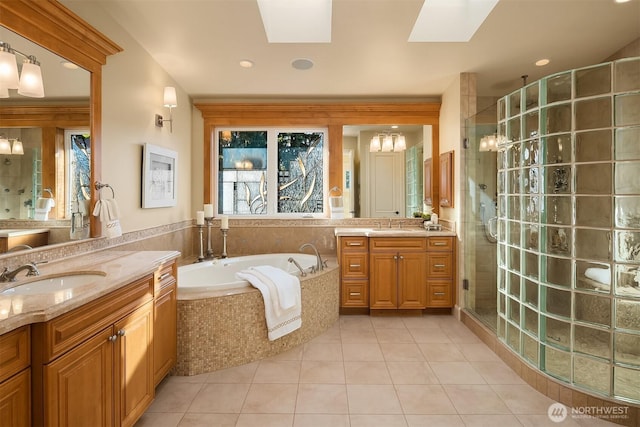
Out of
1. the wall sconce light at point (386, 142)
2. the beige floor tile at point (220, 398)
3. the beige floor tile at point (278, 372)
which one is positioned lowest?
the beige floor tile at point (220, 398)

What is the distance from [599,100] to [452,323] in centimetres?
226

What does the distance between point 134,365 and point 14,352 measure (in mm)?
684

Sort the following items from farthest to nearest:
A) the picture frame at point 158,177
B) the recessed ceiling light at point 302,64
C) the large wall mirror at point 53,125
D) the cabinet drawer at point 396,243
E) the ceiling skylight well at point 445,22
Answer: the cabinet drawer at point 396,243 → the recessed ceiling light at point 302,64 → the picture frame at point 158,177 → the ceiling skylight well at point 445,22 → the large wall mirror at point 53,125

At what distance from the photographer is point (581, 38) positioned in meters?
2.65

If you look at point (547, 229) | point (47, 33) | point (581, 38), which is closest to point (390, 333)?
point (547, 229)

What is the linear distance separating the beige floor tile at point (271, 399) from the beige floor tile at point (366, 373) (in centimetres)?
40

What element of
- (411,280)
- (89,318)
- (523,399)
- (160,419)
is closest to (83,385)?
(89,318)

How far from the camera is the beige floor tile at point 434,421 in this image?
1.81 metres

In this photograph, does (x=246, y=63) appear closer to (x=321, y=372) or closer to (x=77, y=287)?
(x=77, y=287)

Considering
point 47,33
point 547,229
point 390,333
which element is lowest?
point 390,333

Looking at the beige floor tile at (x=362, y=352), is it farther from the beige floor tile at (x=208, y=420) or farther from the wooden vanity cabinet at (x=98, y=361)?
the wooden vanity cabinet at (x=98, y=361)

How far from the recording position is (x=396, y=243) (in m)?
3.47

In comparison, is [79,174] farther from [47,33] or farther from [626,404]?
[626,404]

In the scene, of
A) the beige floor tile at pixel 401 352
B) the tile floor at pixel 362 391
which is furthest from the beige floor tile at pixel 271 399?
the beige floor tile at pixel 401 352
